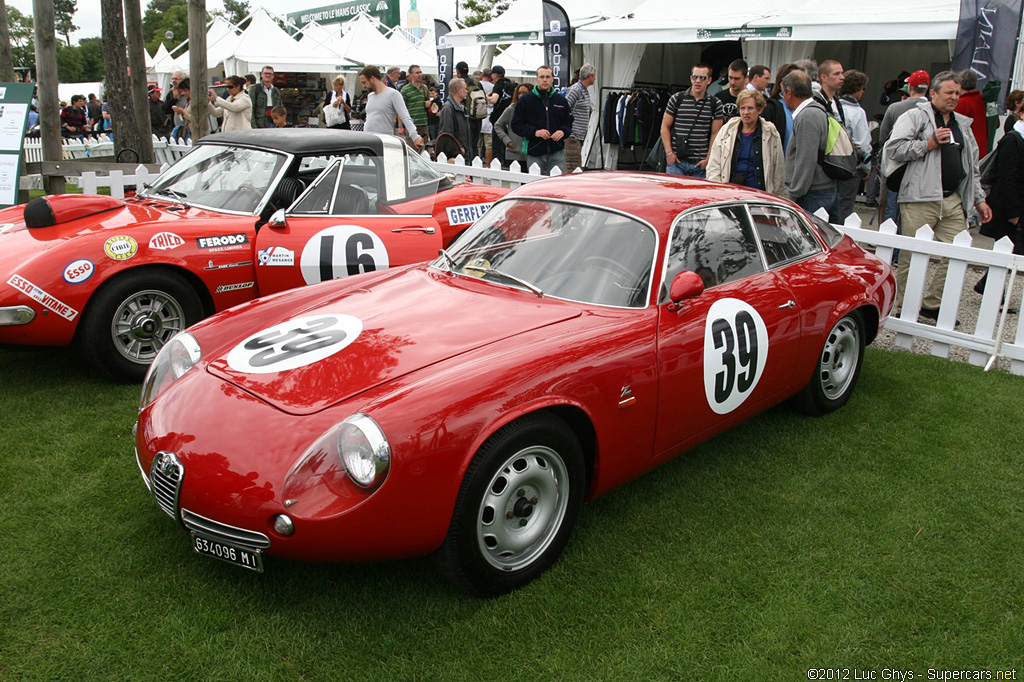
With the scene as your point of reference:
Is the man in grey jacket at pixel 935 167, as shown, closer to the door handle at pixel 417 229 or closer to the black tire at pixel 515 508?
the door handle at pixel 417 229

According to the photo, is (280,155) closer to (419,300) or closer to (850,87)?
(419,300)

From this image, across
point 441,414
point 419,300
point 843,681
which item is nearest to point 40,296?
point 419,300

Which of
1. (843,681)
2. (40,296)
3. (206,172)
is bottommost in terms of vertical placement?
(843,681)

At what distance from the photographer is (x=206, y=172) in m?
5.94

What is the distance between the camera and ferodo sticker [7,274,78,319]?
15.0 ft

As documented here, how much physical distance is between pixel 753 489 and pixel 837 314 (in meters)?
1.22

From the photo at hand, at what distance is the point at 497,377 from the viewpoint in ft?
9.74

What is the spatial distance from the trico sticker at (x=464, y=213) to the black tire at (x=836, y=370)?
297 cm

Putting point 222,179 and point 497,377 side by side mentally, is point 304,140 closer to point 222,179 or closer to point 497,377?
point 222,179

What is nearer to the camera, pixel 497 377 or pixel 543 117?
pixel 497 377

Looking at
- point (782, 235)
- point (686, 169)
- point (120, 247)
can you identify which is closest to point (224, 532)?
point (120, 247)

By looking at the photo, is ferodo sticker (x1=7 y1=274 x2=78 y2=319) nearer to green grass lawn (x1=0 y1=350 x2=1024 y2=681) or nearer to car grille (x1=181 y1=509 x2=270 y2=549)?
green grass lawn (x1=0 y1=350 x2=1024 y2=681)

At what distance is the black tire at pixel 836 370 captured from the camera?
4.71 m

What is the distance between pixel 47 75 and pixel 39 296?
26.8 ft
